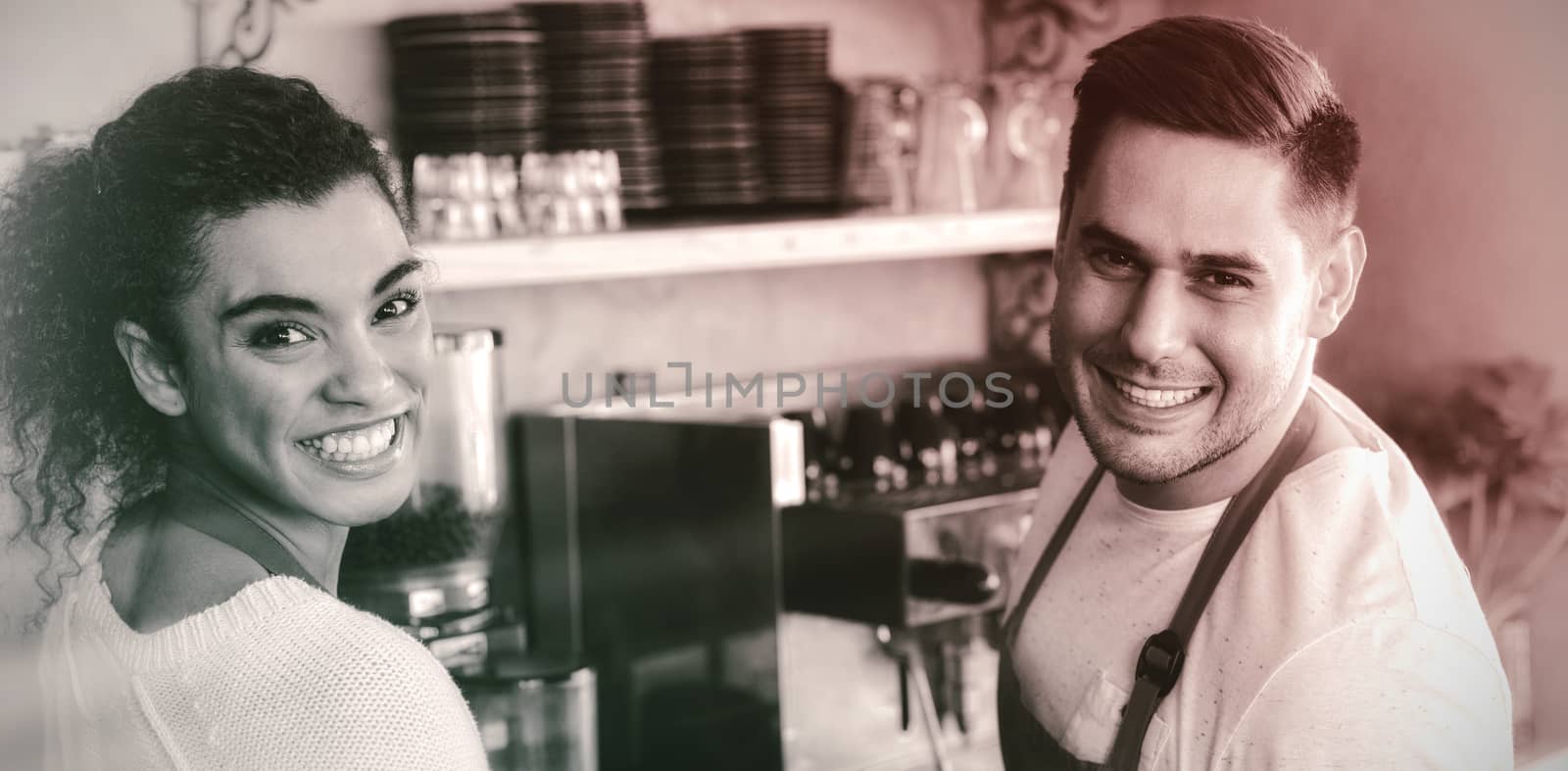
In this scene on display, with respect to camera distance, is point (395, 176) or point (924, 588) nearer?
point (395, 176)

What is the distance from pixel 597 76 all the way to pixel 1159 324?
1.00m

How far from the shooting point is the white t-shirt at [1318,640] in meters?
0.90

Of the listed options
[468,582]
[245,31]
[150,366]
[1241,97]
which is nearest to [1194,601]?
[1241,97]

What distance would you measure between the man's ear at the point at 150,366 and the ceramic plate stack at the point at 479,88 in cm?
100

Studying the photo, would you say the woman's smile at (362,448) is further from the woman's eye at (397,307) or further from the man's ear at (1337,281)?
the man's ear at (1337,281)

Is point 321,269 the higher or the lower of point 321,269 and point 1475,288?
the higher

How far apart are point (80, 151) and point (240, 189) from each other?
0.09 m

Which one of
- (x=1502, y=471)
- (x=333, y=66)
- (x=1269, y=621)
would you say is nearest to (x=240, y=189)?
(x=1269, y=621)

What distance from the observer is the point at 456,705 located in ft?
2.46

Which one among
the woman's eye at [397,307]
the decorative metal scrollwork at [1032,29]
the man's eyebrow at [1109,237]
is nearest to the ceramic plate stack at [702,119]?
the decorative metal scrollwork at [1032,29]

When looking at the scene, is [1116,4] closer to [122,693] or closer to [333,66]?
[333,66]

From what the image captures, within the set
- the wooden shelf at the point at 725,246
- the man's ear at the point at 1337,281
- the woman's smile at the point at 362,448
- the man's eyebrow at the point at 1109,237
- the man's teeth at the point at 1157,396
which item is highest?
the man's eyebrow at the point at 1109,237

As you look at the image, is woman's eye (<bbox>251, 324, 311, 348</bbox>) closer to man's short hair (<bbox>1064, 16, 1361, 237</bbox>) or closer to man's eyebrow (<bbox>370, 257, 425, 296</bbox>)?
man's eyebrow (<bbox>370, 257, 425, 296</bbox>)

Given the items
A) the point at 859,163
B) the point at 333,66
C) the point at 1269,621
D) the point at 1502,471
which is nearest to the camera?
the point at 1269,621
